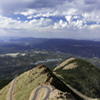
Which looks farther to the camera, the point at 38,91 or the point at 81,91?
the point at 81,91

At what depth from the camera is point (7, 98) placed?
8644 cm

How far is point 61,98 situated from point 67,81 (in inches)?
4495

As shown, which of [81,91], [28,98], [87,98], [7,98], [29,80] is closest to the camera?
[28,98]

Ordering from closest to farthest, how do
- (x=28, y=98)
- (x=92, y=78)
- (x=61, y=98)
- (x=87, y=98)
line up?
(x=61, y=98) < (x=28, y=98) < (x=87, y=98) < (x=92, y=78)

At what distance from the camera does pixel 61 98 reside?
5797cm

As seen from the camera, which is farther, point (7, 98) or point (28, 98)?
point (7, 98)

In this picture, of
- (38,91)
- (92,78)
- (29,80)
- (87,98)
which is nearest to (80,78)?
(92,78)

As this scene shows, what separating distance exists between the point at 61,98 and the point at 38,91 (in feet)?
75.9

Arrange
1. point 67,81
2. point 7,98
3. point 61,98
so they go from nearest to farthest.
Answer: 1. point 61,98
2. point 7,98
3. point 67,81

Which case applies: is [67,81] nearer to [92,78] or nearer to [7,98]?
[92,78]

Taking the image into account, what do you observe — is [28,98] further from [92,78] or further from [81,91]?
[92,78]

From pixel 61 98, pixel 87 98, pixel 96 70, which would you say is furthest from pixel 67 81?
pixel 61 98

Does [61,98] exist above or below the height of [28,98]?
above

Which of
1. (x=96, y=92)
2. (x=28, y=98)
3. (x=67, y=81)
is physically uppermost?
(x=28, y=98)
